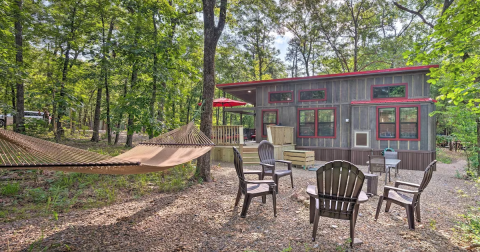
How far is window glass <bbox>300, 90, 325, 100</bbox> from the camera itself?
30.1 feet

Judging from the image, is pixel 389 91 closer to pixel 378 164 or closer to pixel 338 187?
pixel 378 164

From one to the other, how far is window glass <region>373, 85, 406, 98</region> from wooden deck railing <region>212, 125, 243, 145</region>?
5169 mm

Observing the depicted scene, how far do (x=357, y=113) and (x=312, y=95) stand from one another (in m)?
1.83

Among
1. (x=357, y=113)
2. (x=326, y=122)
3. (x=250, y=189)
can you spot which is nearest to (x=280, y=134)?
(x=326, y=122)

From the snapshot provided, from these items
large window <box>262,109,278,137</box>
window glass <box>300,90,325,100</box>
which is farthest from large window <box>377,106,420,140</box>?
large window <box>262,109,278,137</box>

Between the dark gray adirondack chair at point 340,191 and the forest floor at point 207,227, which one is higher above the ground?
the dark gray adirondack chair at point 340,191

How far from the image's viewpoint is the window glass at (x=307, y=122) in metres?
9.29

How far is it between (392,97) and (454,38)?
5.17m

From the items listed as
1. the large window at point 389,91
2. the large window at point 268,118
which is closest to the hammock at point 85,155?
the large window at point 268,118

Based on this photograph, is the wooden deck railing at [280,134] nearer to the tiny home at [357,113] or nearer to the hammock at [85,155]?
the tiny home at [357,113]

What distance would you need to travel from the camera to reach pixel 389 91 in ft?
26.6

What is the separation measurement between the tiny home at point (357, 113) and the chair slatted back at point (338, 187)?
6.47m

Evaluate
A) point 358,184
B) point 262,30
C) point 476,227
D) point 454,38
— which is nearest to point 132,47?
point 358,184

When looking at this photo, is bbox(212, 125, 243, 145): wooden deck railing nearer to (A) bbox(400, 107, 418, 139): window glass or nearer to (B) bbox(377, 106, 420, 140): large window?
(B) bbox(377, 106, 420, 140): large window
